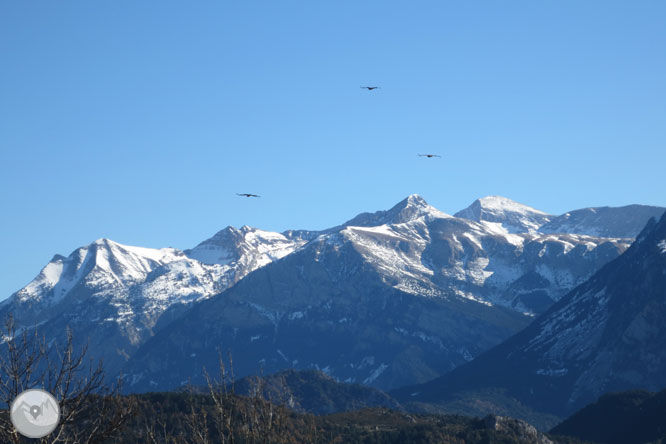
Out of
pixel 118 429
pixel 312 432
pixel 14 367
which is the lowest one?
pixel 312 432

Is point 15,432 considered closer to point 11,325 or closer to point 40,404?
point 40,404

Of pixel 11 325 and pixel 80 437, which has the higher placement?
pixel 11 325

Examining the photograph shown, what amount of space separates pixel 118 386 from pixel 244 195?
44249mm

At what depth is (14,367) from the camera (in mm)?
53562

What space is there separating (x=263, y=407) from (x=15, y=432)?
18.1m

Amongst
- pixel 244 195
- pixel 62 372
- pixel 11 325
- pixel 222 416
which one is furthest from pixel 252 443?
pixel 244 195

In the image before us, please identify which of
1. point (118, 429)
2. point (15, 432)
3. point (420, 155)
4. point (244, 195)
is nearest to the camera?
point (15, 432)

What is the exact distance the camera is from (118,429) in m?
53.1

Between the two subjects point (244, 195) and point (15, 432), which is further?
point (244, 195)

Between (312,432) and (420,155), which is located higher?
(420,155)

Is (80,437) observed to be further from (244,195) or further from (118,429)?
(244,195)

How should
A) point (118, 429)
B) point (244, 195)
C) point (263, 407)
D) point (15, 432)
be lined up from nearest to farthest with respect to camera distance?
point (15, 432) → point (118, 429) → point (263, 407) → point (244, 195)

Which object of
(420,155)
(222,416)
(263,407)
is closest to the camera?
(222,416)

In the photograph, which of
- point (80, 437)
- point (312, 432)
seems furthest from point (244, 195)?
point (80, 437)
